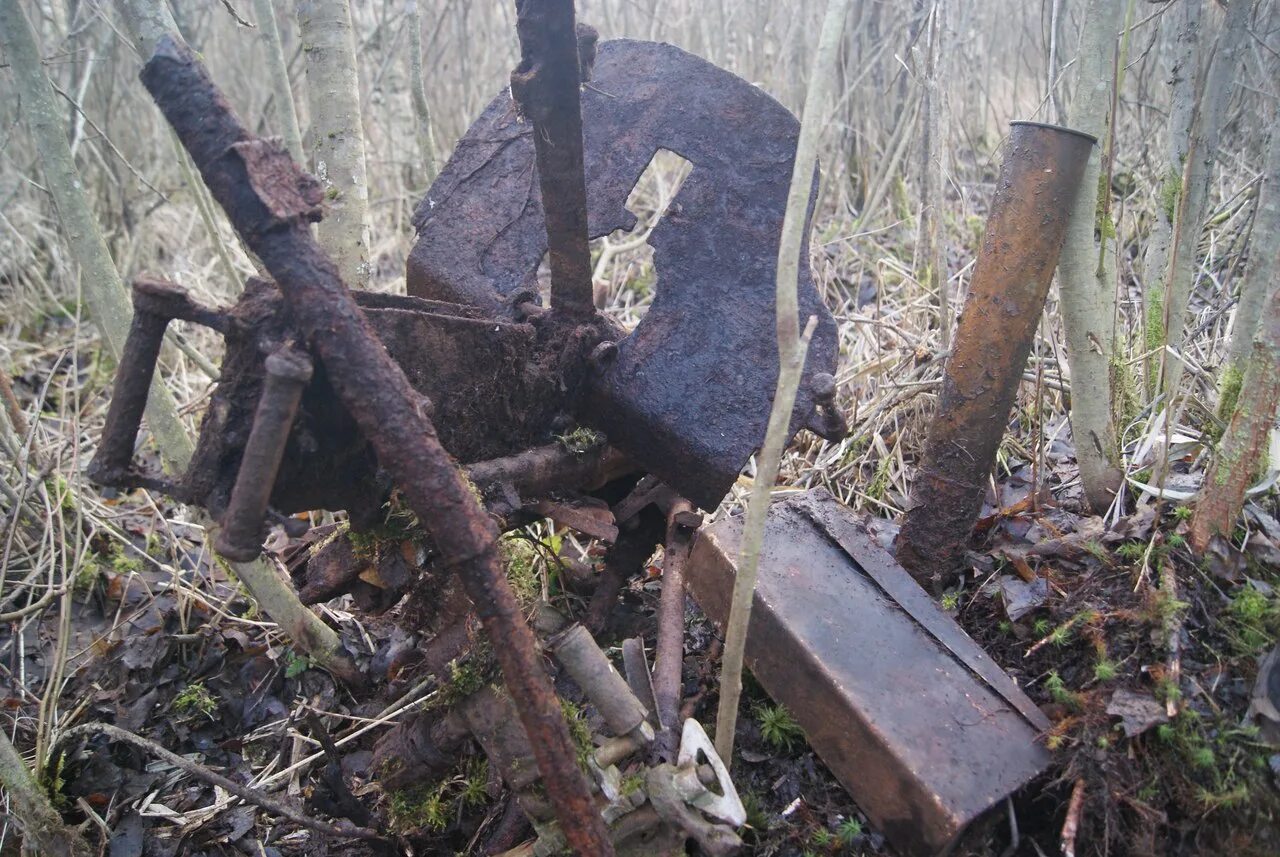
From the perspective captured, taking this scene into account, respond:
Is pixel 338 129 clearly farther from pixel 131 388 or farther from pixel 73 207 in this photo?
pixel 131 388

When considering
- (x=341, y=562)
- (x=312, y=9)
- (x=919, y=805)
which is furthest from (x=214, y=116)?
(x=919, y=805)

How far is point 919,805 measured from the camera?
5.90 feet

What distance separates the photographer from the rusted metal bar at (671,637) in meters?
1.90

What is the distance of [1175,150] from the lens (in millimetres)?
2783

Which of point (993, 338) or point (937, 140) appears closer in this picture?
point (993, 338)

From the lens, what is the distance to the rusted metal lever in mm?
1503

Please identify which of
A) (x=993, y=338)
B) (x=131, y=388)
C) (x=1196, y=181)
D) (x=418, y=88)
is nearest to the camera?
(x=131, y=388)

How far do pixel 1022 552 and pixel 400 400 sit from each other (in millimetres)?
1866

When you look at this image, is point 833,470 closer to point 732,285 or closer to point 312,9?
point 732,285

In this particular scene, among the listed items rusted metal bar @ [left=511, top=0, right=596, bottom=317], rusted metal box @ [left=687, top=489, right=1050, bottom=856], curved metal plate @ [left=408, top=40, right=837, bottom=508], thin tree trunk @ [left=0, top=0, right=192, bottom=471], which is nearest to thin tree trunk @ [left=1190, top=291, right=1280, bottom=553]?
rusted metal box @ [left=687, top=489, right=1050, bottom=856]

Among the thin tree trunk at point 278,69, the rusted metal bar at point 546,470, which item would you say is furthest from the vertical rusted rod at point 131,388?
the thin tree trunk at point 278,69

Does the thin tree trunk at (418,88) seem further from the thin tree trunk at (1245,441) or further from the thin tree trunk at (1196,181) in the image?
the thin tree trunk at (1245,441)

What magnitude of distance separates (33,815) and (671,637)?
1.70 m

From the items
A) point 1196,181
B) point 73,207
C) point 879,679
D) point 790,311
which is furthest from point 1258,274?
point 73,207
